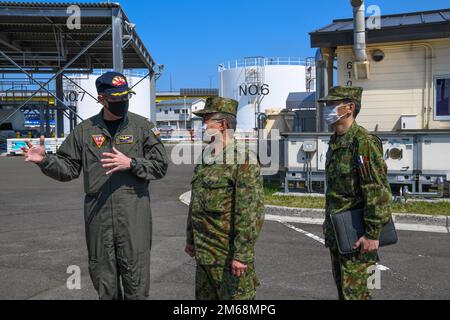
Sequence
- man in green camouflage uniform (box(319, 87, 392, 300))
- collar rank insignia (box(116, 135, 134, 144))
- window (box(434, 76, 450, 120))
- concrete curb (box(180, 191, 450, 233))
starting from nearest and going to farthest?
man in green camouflage uniform (box(319, 87, 392, 300)), collar rank insignia (box(116, 135, 134, 144)), concrete curb (box(180, 191, 450, 233)), window (box(434, 76, 450, 120))

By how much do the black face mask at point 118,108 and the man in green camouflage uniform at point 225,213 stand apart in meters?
0.60

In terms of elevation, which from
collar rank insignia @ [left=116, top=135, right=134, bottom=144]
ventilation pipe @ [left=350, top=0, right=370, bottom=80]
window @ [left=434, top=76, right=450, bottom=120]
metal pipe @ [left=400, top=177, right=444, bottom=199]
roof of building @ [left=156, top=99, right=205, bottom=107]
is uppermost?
roof of building @ [left=156, top=99, right=205, bottom=107]

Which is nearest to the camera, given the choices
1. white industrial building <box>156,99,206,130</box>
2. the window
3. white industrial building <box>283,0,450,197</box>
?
white industrial building <box>283,0,450,197</box>

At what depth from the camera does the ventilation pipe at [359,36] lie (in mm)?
10623

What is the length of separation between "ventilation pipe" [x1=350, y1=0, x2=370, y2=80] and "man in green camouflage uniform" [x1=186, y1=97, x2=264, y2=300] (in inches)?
336

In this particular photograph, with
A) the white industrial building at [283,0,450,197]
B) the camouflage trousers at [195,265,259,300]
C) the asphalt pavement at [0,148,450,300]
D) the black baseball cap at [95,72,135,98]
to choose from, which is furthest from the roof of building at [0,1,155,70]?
the camouflage trousers at [195,265,259,300]

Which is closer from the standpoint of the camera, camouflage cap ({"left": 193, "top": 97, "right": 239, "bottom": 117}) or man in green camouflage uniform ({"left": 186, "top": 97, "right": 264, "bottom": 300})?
man in green camouflage uniform ({"left": 186, "top": 97, "right": 264, "bottom": 300})

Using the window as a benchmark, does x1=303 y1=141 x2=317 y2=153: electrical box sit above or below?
below

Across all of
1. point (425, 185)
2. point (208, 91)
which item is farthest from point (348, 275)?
point (208, 91)

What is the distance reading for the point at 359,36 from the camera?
1093 cm

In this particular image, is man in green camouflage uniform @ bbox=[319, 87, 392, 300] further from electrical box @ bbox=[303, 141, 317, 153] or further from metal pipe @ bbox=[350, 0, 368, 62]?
metal pipe @ bbox=[350, 0, 368, 62]

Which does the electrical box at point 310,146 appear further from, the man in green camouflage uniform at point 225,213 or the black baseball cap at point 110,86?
the black baseball cap at point 110,86

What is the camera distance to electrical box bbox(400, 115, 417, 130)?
1143 centimetres
